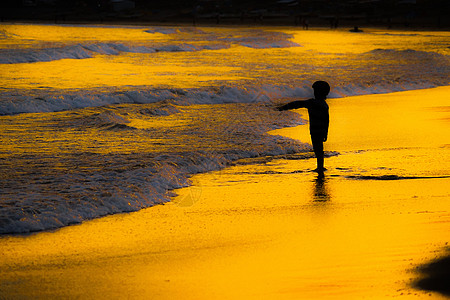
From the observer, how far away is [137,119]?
14633 millimetres

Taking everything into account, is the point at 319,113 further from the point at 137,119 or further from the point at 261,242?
the point at 137,119

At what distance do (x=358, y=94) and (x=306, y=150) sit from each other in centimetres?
1118

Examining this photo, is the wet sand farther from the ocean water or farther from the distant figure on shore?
the ocean water

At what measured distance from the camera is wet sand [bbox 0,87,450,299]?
16.7 ft

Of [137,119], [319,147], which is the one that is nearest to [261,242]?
[319,147]

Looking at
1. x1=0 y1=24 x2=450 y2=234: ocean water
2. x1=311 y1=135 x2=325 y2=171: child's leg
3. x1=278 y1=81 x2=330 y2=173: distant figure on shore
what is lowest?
x1=0 y1=24 x2=450 y2=234: ocean water

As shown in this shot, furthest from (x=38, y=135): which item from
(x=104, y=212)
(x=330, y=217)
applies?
(x=330, y=217)

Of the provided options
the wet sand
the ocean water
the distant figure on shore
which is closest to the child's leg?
the distant figure on shore

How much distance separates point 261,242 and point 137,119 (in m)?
8.84

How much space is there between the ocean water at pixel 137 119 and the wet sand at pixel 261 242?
0.56 meters

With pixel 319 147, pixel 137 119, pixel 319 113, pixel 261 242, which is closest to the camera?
pixel 261 242

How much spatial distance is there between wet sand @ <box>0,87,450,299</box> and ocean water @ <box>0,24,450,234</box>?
56 centimetres

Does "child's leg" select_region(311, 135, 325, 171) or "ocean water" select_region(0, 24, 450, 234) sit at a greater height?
"child's leg" select_region(311, 135, 325, 171)

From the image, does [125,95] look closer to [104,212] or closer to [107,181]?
[107,181]
